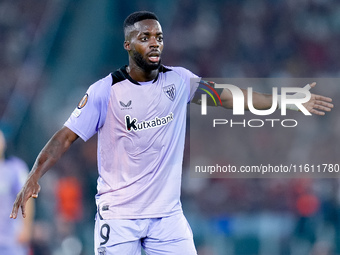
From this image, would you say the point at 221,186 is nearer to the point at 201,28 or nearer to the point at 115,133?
the point at 201,28

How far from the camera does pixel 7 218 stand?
20.8ft

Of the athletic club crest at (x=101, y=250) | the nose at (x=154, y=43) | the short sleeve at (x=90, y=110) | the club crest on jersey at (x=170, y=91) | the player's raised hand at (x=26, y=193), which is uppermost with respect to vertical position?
the nose at (x=154, y=43)

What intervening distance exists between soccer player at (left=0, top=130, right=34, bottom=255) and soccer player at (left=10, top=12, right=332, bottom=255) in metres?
2.34

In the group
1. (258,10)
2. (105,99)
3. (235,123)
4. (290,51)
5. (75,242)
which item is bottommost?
(75,242)

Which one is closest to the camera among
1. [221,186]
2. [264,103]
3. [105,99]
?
[105,99]

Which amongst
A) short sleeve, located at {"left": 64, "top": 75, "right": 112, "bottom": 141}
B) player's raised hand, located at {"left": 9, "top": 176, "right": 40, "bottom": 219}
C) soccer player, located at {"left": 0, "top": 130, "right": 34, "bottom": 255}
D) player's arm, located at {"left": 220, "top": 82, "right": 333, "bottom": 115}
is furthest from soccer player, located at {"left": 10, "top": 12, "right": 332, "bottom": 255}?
soccer player, located at {"left": 0, "top": 130, "right": 34, "bottom": 255}

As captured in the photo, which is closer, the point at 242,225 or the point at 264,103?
the point at 264,103

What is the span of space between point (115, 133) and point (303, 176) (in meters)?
5.46

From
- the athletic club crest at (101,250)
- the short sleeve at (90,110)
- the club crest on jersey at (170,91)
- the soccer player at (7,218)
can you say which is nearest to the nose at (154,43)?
the club crest on jersey at (170,91)

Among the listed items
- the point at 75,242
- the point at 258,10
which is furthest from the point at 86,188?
the point at 258,10

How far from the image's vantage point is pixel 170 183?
13.8ft

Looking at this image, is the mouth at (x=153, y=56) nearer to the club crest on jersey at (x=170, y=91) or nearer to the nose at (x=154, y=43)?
the nose at (x=154, y=43)

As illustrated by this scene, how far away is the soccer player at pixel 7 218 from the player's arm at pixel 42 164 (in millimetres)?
2284

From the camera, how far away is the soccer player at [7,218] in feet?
20.6
